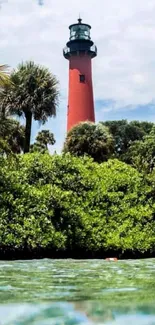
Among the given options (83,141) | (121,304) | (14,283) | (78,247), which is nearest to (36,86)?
(83,141)

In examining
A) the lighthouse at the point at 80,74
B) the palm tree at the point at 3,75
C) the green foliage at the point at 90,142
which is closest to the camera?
the palm tree at the point at 3,75

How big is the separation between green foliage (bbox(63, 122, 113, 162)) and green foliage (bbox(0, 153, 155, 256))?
9.60m

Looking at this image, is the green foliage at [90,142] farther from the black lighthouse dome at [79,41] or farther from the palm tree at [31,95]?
the black lighthouse dome at [79,41]

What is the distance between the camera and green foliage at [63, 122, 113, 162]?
28156 millimetres

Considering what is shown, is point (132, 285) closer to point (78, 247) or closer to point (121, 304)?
point (121, 304)

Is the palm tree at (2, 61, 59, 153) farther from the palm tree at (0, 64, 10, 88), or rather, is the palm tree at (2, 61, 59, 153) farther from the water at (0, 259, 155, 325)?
the water at (0, 259, 155, 325)

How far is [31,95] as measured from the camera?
24.2 meters

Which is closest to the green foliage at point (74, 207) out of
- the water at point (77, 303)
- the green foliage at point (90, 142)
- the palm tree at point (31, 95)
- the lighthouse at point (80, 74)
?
the palm tree at point (31, 95)

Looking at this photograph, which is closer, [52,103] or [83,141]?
[52,103]

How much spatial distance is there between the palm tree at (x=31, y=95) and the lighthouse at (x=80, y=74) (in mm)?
15740

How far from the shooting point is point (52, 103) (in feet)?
80.1

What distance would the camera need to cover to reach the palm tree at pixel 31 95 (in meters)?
24.2

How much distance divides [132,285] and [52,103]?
17750 millimetres

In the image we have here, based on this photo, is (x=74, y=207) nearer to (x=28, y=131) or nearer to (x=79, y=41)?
(x=28, y=131)
